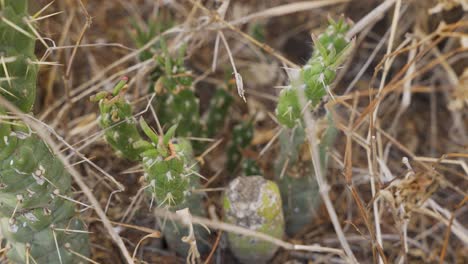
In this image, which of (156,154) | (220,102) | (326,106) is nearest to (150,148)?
(156,154)

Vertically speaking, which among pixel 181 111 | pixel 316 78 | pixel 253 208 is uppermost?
pixel 316 78

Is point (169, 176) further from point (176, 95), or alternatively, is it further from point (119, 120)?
point (176, 95)

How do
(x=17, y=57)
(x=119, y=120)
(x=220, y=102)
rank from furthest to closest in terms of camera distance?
(x=220, y=102), (x=119, y=120), (x=17, y=57)

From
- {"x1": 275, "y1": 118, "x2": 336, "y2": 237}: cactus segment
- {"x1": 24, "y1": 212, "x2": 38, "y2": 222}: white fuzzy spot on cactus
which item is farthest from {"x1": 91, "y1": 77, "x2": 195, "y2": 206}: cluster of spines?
{"x1": 275, "y1": 118, "x2": 336, "y2": 237}: cactus segment

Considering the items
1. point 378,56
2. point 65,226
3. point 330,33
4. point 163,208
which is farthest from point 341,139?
point 65,226

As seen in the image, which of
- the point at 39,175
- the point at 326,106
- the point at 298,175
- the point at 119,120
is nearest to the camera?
the point at 39,175

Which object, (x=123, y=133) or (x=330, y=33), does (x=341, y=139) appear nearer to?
(x=330, y=33)

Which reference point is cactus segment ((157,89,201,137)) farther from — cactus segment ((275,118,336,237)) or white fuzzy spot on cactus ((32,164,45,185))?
white fuzzy spot on cactus ((32,164,45,185))
